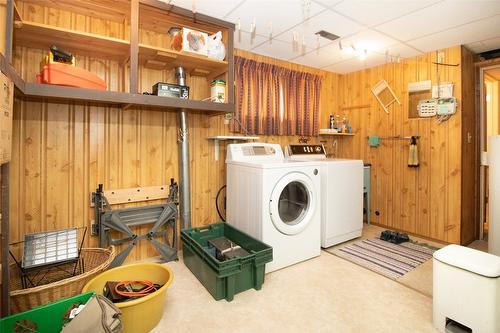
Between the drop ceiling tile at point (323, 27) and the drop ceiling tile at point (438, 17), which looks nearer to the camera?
the drop ceiling tile at point (438, 17)

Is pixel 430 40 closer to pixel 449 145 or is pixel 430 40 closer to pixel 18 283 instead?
pixel 449 145

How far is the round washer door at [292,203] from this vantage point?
Answer: 240cm

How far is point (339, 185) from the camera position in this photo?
117 inches

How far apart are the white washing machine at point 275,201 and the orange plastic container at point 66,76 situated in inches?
55.8

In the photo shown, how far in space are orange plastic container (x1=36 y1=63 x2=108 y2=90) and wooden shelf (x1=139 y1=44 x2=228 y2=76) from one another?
50cm

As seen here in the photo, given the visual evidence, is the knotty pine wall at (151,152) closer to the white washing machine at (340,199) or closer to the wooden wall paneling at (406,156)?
the wooden wall paneling at (406,156)

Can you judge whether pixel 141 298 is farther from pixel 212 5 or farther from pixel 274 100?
pixel 274 100

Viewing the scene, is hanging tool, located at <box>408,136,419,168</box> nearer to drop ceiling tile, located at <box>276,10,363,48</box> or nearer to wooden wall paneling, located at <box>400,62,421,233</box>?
wooden wall paneling, located at <box>400,62,421,233</box>

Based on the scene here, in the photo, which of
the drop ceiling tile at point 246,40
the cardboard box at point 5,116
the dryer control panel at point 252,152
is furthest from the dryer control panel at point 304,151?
the cardboard box at point 5,116

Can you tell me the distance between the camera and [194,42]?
239cm

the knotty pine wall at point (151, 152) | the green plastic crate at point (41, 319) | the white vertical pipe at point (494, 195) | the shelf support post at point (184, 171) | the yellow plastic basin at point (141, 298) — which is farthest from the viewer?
the shelf support post at point (184, 171)

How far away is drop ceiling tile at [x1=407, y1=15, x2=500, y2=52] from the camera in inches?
101

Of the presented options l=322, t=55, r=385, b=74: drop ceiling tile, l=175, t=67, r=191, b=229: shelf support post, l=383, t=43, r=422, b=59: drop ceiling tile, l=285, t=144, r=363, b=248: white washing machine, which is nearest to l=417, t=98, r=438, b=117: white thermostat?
l=383, t=43, r=422, b=59: drop ceiling tile

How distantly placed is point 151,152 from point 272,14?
1.76 meters
